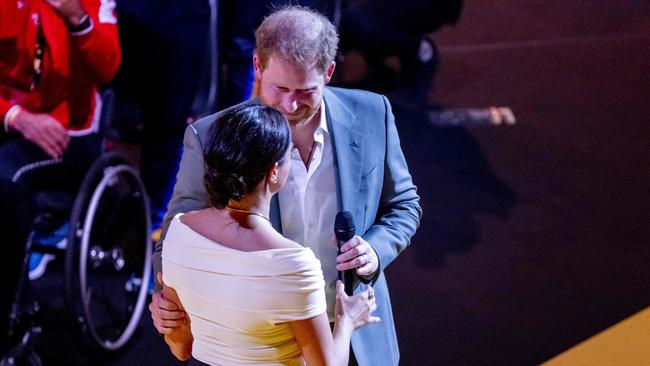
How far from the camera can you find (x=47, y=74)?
9.62 ft

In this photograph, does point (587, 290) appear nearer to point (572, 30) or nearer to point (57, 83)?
point (57, 83)

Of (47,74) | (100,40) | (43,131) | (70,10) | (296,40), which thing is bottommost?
(43,131)

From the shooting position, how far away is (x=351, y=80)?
17.0 feet

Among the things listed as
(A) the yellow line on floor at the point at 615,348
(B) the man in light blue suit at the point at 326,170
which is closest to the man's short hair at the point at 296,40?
(B) the man in light blue suit at the point at 326,170

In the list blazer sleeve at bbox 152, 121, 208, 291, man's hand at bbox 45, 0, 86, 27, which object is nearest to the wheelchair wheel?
man's hand at bbox 45, 0, 86, 27

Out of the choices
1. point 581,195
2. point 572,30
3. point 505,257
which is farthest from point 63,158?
point 572,30

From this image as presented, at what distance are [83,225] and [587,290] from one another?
1.92m

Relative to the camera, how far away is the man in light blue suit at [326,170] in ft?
5.41

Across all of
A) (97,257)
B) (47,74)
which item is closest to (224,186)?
(97,257)

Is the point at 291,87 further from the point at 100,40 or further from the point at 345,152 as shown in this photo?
the point at 100,40

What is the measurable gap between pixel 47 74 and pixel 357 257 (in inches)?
68.3

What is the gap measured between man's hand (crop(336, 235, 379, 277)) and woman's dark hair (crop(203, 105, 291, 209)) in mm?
222

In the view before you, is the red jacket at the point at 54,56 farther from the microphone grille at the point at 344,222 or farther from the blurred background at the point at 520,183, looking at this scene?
the microphone grille at the point at 344,222

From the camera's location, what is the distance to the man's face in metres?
1.65
